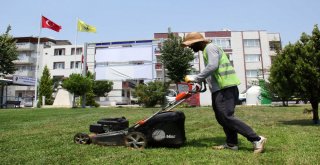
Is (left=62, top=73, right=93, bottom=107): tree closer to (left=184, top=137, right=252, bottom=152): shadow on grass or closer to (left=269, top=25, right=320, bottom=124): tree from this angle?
(left=269, top=25, right=320, bottom=124): tree

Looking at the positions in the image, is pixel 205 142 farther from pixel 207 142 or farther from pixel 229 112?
pixel 229 112

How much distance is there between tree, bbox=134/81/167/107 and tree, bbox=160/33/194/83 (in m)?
4.93

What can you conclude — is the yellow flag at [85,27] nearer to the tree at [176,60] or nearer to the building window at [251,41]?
the tree at [176,60]

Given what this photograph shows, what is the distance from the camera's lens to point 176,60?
30.0 meters

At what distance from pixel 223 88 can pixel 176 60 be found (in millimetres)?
25640

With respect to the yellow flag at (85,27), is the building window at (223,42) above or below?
above

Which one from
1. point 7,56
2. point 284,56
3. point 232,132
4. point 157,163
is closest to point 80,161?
point 157,163

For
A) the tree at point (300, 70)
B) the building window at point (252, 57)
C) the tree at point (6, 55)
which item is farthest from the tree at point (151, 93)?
the building window at point (252, 57)

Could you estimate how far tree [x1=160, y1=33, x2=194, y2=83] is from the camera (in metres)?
30.3

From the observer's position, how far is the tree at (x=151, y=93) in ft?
82.4

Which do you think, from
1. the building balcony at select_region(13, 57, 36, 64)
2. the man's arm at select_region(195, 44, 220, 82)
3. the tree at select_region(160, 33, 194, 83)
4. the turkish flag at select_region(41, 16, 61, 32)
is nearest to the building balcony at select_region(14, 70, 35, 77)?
the building balcony at select_region(13, 57, 36, 64)

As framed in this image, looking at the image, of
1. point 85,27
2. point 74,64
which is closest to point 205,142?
point 85,27

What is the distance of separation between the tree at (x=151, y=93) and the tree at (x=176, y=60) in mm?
4926

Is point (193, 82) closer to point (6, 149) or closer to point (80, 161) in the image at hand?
point (80, 161)
